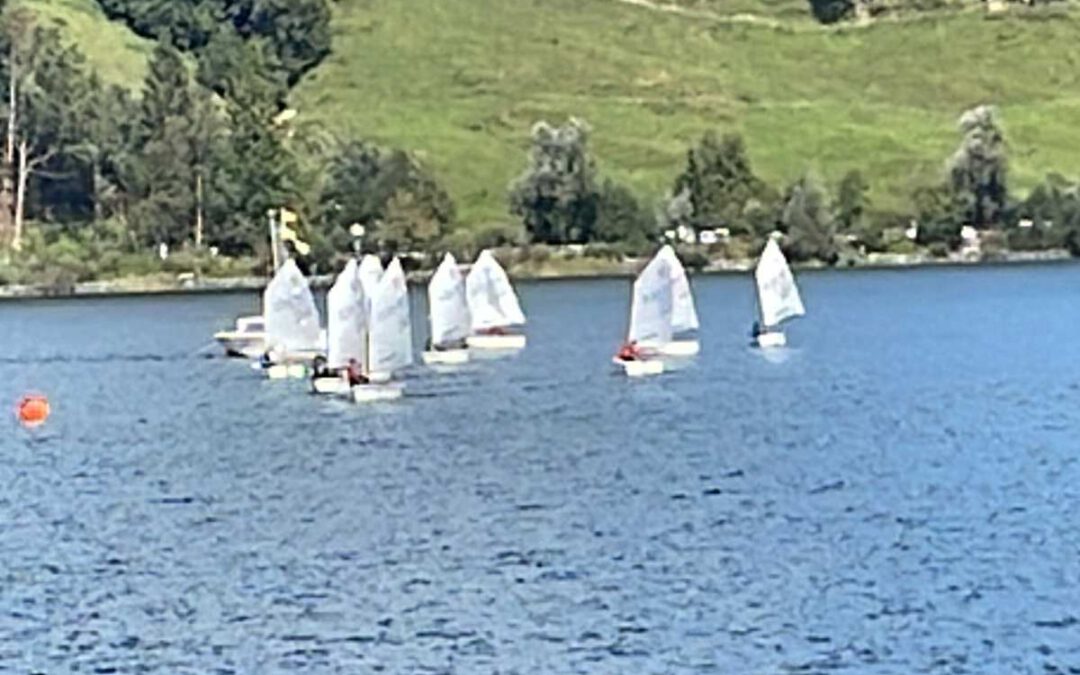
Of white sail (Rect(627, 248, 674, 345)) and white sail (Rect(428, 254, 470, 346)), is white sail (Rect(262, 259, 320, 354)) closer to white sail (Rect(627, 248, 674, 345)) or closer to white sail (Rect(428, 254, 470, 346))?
white sail (Rect(428, 254, 470, 346))

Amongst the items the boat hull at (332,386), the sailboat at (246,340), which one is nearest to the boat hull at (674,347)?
the boat hull at (332,386)

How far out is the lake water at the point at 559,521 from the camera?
164 ft

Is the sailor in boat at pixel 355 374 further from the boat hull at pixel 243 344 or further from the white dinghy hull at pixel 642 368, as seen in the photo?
the boat hull at pixel 243 344

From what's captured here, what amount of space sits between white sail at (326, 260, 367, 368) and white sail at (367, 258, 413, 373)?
1.62 ft

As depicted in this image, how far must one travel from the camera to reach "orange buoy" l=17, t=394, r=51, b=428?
97625mm

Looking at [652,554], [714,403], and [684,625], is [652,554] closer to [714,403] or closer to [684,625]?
[684,625]

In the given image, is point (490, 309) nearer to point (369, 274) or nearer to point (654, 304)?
point (369, 274)

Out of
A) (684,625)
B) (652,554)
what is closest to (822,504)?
(652,554)

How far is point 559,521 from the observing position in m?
65.2

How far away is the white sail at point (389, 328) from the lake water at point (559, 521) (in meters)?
2.14

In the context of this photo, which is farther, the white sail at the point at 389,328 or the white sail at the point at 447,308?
the white sail at the point at 447,308

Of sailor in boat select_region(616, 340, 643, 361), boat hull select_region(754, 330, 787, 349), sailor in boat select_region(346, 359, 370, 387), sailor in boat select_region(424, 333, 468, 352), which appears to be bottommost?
boat hull select_region(754, 330, 787, 349)

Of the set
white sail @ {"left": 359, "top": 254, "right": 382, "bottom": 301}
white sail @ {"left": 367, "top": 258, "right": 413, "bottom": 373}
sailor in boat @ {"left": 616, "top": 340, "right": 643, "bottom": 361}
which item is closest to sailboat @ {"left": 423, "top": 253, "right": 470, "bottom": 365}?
white sail @ {"left": 359, "top": 254, "right": 382, "bottom": 301}

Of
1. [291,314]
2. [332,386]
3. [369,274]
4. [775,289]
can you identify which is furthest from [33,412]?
[775,289]
